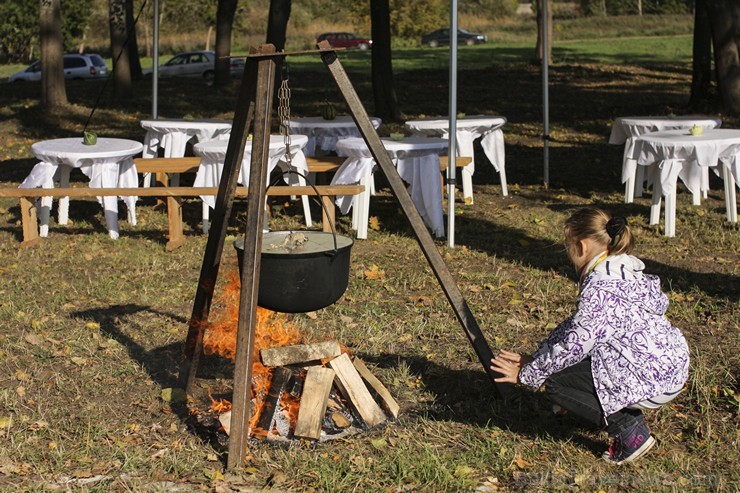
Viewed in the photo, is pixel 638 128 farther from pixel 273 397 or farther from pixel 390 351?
pixel 273 397

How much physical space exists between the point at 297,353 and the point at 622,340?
168cm

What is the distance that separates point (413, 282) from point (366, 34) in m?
47.6

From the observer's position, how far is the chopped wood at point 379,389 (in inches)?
185

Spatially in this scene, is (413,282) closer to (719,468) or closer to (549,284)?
(549,284)

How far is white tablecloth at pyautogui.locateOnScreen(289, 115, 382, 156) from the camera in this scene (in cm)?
1065

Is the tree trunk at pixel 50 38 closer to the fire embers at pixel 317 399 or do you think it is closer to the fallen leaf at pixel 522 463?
the fire embers at pixel 317 399

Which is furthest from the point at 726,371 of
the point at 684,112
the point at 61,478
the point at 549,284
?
the point at 684,112

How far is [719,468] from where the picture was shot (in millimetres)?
4094

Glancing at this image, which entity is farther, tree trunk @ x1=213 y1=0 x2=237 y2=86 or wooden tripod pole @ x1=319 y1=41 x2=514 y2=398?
tree trunk @ x1=213 y1=0 x2=237 y2=86

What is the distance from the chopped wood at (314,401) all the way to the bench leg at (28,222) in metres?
5.04

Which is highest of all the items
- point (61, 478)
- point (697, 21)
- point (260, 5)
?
point (260, 5)

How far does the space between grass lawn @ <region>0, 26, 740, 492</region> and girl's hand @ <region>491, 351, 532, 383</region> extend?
348 mm

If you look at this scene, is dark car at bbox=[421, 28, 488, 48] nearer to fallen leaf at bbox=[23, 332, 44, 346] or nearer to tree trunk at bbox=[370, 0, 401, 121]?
tree trunk at bbox=[370, 0, 401, 121]

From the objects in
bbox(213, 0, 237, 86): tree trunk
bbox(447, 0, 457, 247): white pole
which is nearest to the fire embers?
bbox(447, 0, 457, 247): white pole
